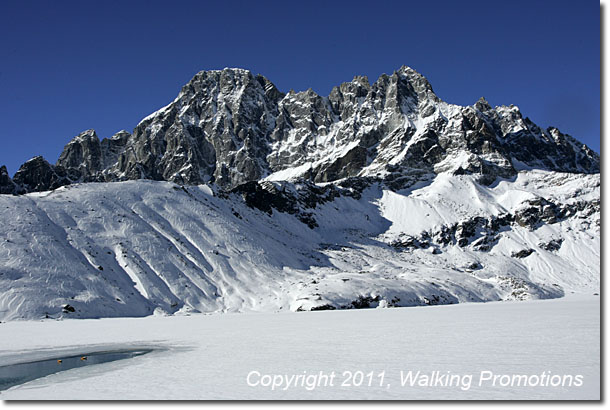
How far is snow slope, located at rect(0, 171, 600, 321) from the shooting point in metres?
77.6

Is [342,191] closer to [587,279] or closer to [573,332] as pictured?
[587,279]

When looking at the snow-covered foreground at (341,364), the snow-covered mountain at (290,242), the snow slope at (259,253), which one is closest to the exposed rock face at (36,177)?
the snow-covered mountain at (290,242)

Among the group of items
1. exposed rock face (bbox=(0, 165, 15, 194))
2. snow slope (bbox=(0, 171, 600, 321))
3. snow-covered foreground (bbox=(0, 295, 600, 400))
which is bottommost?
snow-covered foreground (bbox=(0, 295, 600, 400))

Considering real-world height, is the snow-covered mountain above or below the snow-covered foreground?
above

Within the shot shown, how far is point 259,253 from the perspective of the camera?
108 meters

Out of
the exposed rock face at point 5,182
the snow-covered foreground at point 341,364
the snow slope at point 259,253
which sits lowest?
the snow-covered foreground at point 341,364

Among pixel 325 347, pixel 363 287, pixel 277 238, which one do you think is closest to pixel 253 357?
pixel 325 347

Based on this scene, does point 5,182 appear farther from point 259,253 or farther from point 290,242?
point 259,253

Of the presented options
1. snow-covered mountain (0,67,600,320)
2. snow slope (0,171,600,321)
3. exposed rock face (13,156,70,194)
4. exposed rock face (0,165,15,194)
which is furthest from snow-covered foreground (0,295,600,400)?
exposed rock face (13,156,70,194)

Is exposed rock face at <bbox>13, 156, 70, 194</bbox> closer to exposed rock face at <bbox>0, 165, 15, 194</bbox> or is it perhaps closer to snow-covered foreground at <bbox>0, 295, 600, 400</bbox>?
exposed rock face at <bbox>0, 165, 15, 194</bbox>

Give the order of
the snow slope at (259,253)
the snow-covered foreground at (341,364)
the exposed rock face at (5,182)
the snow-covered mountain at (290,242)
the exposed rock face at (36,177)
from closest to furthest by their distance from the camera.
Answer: the snow-covered foreground at (341,364) < the snow slope at (259,253) < the snow-covered mountain at (290,242) < the exposed rock face at (5,182) < the exposed rock face at (36,177)

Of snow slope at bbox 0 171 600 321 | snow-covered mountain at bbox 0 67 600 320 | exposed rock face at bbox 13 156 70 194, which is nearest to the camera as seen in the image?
snow slope at bbox 0 171 600 321

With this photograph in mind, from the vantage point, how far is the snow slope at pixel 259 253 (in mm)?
77562

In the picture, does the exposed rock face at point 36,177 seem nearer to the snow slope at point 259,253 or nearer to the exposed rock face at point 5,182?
the exposed rock face at point 5,182
